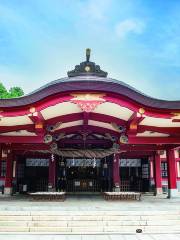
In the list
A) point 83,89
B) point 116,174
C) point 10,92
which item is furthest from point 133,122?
point 10,92

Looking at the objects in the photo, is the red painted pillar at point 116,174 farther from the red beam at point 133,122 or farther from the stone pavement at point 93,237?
the stone pavement at point 93,237

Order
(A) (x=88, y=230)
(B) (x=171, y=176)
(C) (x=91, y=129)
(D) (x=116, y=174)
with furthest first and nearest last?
(D) (x=116, y=174)
(B) (x=171, y=176)
(C) (x=91, y=129)
(A) (x=88, y=230)

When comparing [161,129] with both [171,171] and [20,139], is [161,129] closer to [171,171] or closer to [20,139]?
[171,171]

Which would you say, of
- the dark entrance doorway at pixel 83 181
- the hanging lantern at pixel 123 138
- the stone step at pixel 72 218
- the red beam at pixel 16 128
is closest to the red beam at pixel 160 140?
the hanging lantern at pixel 123 138

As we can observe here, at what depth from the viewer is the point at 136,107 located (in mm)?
9992

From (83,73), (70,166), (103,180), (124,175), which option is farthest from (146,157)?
(83,73)

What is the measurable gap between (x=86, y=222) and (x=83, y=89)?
441 centimetres

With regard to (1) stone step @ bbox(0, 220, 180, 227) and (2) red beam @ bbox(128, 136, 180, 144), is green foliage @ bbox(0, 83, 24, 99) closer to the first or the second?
(2) red beam @ bbox(128, 136, 180, 144)

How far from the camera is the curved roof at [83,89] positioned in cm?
921

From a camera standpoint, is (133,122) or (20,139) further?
(20,139)

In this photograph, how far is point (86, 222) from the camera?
8734 millimetres

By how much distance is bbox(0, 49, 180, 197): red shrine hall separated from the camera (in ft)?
31.2

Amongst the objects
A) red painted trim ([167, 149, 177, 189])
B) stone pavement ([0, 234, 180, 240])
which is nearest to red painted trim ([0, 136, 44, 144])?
stone pavement ([0, 234, 180, 240])

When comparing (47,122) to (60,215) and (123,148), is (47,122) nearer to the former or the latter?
(60,215)
